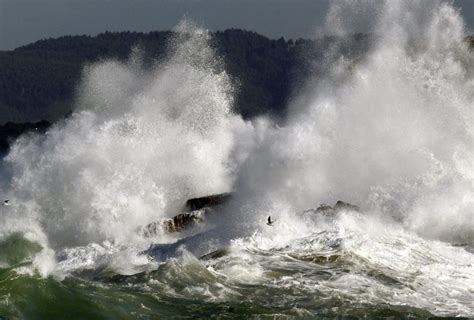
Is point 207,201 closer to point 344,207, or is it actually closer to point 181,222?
point 181,222

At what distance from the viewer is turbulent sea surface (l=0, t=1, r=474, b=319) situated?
60.4ft

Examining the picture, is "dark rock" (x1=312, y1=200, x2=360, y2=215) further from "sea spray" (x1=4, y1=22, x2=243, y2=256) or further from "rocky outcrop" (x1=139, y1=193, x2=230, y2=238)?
"sea spray" (x1=4, y1=22, x2=243, y2=256)

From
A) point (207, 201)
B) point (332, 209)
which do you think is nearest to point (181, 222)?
point (207, 201)

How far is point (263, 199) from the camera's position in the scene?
91.8 ft

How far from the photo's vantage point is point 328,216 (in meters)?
25.2

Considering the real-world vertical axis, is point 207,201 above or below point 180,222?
above

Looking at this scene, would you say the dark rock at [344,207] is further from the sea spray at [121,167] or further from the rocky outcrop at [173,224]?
the sea spray at [121,167]

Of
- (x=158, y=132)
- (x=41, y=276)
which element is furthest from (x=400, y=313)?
(x=158, y=132)

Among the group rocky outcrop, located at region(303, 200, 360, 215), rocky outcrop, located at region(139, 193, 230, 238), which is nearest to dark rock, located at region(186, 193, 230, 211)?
rocky outcrop, located at region(139, 193, 230, 238)

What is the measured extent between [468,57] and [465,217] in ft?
33.2

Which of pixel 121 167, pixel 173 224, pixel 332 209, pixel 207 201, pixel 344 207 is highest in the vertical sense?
pixel 121 167

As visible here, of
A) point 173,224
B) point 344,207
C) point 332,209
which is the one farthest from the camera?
point 173,224

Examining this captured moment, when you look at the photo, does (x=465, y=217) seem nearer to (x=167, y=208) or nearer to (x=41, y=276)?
(x=167, y=208)

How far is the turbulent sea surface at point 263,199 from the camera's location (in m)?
18.4
